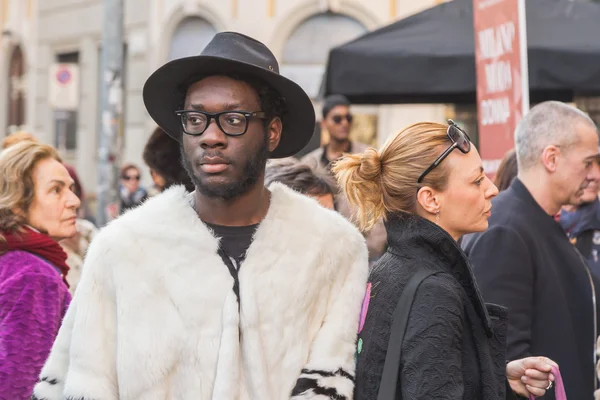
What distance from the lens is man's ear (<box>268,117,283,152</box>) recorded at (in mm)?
3271

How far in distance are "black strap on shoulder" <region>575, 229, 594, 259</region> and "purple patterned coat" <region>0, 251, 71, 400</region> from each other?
125 inches

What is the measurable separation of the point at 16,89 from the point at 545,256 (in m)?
23.3

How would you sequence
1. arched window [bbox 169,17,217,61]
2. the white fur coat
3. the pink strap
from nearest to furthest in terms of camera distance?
the white fur coat
the pink strap
arched window [bbox 169,17,217,61]

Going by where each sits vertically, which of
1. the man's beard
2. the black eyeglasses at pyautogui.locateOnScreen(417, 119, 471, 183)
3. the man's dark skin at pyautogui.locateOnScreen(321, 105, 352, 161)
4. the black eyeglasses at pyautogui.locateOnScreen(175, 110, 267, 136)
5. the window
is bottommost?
the man's beard

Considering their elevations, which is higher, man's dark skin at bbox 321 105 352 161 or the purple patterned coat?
man's dark skin at bbox 321 105 352 161

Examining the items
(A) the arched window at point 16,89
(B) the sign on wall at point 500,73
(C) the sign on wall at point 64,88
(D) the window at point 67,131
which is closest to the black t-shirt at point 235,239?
(B) the sign on wall at point 500,73

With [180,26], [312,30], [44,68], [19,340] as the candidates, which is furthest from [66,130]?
[19,340]

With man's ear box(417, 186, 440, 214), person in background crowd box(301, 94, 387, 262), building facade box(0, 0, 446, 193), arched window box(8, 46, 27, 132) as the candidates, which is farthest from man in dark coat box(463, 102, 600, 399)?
arched window box(8, 46, 27, 132)

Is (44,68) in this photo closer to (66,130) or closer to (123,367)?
(66,130)

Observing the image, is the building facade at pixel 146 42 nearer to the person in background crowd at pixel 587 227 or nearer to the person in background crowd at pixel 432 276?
the person in background crowd at pixel 587 227

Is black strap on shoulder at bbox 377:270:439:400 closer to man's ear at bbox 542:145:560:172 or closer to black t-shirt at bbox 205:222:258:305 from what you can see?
black t-shirt at bbox 205:222:258:305

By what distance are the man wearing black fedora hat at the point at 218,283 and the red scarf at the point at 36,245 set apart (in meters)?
1.00

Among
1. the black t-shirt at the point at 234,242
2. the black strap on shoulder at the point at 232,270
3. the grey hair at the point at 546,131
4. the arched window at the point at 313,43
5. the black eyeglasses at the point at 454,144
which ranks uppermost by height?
the arched window at the point at 313,43

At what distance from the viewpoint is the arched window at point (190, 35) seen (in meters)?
19.1
